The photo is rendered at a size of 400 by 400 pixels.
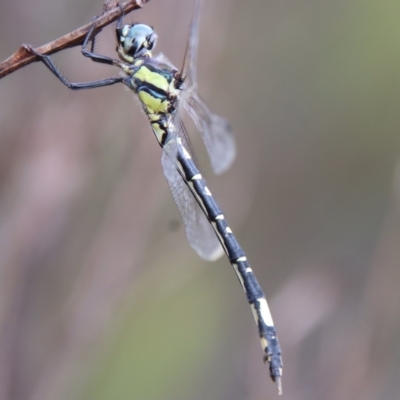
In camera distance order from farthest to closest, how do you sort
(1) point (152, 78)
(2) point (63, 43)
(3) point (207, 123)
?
(3) point (207, 123) → (1) point (152, 78) → (2) point (63, 43)

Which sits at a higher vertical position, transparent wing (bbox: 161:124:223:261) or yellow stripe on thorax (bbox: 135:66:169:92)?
yellow stripe on thorax (bbox: 135:66:169:92)

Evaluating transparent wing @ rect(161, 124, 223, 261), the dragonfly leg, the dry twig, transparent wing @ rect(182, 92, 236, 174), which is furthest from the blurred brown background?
the dry twig

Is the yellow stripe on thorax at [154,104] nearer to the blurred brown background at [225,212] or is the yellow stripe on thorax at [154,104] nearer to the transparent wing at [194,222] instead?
the transparent wing at [194,222]

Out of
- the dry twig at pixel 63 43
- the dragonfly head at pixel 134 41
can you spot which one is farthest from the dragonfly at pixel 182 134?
the dry twig at pixel 63 43

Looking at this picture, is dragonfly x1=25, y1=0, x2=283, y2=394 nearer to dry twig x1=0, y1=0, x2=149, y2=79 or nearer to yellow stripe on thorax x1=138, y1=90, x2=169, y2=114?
yellow stripe on thorax x1=138, y1=90, x2=169, y2=114

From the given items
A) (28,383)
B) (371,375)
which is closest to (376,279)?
(371,375)

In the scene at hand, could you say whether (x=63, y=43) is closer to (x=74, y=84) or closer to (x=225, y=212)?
(x=74, y=84)

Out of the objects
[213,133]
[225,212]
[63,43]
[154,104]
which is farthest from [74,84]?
[225,212]
